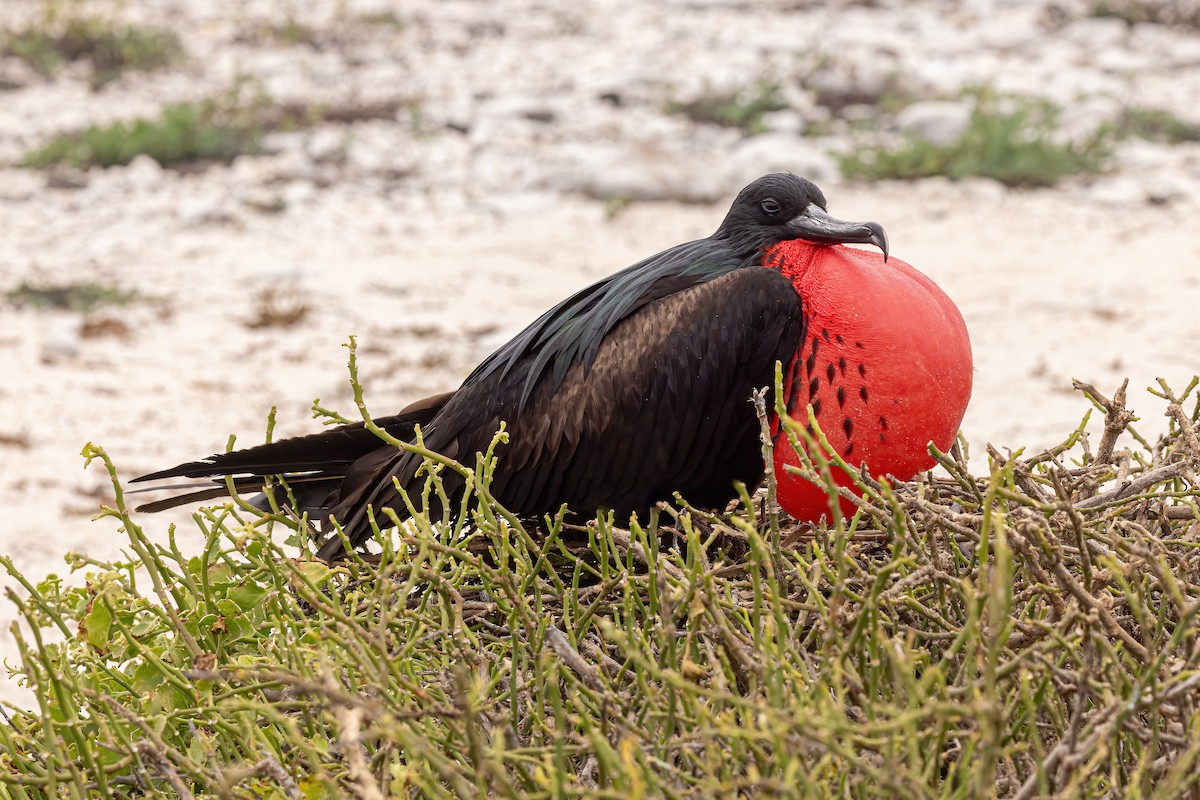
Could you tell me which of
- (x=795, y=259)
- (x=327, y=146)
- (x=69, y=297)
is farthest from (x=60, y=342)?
(x=795, y=259)

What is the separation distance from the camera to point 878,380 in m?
1.74

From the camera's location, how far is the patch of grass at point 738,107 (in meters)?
6.66

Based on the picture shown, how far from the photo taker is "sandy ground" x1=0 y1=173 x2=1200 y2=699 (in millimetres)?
4098

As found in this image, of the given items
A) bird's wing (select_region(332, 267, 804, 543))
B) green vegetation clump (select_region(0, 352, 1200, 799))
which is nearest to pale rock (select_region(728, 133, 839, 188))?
bird's wing (select_region(332, 267, 804, 543))

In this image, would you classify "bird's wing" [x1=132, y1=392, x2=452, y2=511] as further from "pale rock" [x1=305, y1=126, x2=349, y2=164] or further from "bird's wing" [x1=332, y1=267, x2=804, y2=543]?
"pale rock" [x1=305, y1=126, x2=349, y2=164]

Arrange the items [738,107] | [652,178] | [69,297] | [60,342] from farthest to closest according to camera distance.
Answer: [738,107]
[652,178]
[69,297]
[60,342]

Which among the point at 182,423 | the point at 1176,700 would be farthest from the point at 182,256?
the point at 1176,700

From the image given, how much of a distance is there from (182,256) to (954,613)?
4.62 metres

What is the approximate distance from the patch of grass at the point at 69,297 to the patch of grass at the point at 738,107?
9.32 ft

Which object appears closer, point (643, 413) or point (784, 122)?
point (643, 413)

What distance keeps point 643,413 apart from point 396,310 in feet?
11.0

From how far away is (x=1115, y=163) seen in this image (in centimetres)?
596

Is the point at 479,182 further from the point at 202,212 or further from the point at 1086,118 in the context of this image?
the point at 1086,118

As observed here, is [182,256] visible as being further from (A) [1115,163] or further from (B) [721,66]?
(A) [1115,163]
